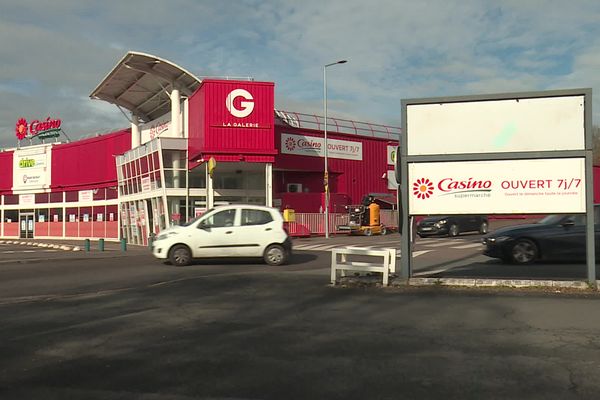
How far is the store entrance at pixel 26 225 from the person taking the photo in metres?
41.4

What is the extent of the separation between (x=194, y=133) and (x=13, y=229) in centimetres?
2294

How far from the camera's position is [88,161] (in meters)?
38.8

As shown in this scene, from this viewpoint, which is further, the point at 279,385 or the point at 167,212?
the point at 167,212

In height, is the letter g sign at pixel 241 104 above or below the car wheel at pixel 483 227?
above

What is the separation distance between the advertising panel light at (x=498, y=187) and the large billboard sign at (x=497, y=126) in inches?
11.2

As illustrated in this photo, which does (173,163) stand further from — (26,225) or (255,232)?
(26,225)

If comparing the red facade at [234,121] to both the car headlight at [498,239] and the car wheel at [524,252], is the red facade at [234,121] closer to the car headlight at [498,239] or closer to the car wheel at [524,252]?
the car headlight at [498,239]

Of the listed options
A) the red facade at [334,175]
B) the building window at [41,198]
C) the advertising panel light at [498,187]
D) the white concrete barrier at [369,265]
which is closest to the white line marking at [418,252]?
the white concrete barrier at [369,265]

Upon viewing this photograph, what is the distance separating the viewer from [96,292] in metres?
10.2

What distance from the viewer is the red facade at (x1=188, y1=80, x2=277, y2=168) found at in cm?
2552

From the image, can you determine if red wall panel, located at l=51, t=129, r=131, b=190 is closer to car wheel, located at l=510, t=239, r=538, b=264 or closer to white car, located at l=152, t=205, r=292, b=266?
white car, located at l=152, t=205, r=292, b=266

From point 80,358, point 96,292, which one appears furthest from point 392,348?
point 96,292

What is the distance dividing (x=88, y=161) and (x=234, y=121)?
17.4 m

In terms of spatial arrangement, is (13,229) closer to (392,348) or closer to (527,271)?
(527,271)
